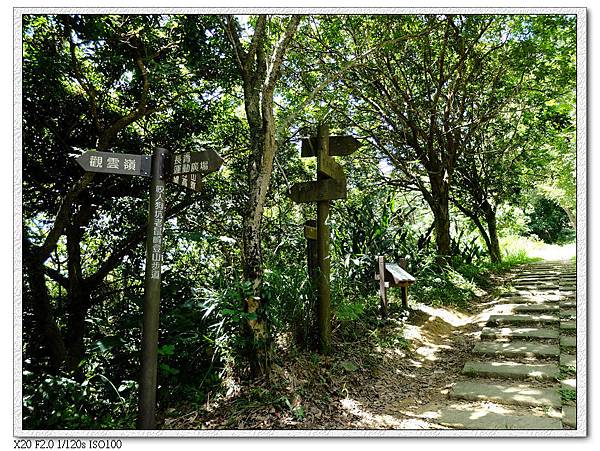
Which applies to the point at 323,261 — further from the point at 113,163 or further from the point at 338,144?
the point at 113,163

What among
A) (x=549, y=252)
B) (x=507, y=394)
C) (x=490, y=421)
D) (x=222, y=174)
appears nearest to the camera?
(x=490, y=421)

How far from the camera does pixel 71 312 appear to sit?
4359 mm

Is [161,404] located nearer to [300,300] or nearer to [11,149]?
[300,300]

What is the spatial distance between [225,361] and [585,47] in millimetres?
3445

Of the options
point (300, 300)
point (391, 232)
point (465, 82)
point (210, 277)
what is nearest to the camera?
point (300, 300)

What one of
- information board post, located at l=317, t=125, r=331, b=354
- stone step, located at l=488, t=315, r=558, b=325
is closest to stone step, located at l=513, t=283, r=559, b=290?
stone step, located at l=488, t=315, r=558, b=325

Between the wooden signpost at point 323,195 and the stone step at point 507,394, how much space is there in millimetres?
1168

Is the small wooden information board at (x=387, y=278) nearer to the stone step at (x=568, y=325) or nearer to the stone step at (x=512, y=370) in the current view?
the stone step at (x=512, y=370)

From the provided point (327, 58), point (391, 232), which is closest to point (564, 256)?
point (391, 232)

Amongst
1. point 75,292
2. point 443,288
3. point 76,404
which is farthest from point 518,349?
point 75,292

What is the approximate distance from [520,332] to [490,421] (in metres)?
1.92

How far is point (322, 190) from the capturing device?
4016mm

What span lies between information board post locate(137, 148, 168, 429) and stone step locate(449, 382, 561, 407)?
2255mm

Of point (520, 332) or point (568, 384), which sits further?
point (520, 332)
